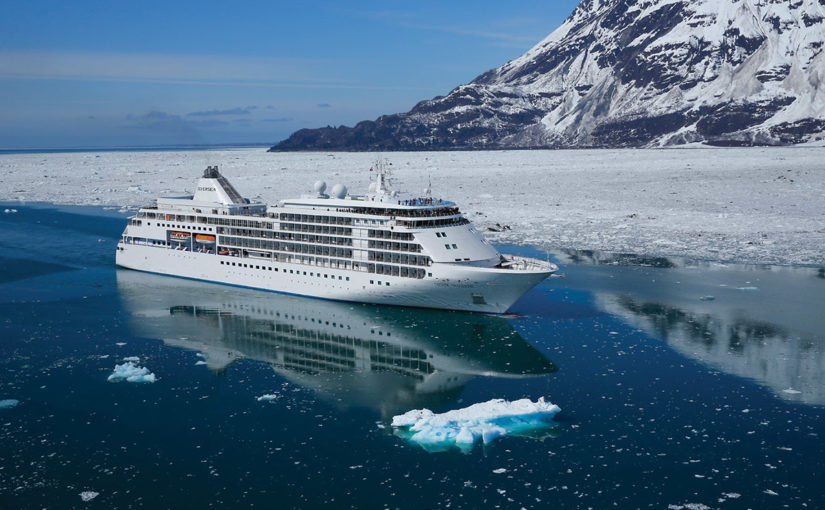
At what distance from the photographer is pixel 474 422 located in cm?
1981

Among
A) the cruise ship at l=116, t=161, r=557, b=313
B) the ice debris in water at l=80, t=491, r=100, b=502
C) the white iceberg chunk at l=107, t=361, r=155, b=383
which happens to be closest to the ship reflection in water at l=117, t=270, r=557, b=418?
the cruise ship at l=116, t=161, r=557, b=313

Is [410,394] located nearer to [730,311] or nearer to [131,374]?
[131,374]

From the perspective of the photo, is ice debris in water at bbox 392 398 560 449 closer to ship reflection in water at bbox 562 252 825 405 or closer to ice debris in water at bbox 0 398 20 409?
ship reflection in water at bbox 562 252 825 405

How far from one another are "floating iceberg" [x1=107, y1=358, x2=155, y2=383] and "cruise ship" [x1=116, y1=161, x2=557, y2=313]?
12262 mm

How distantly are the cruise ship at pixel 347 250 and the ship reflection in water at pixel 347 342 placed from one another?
1.10 metres

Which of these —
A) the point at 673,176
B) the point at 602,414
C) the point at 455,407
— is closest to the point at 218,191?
the point at 455,407

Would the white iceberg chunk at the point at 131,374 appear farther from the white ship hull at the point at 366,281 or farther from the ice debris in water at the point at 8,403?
the white ship hull at the point at 366,281

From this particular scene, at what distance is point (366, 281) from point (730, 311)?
16.6 metres

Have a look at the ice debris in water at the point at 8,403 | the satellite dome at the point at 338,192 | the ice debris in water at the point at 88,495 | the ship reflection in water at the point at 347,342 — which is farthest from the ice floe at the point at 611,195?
the ice debris in water at the point at 88,495

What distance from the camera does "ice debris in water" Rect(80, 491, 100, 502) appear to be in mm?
16203

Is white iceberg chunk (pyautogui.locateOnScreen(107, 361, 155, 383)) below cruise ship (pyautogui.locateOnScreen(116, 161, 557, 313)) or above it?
below

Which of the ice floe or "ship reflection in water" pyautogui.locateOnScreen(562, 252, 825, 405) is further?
the ice floe

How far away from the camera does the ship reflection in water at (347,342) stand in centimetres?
2397

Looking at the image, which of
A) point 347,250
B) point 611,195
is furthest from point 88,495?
point 611,195
